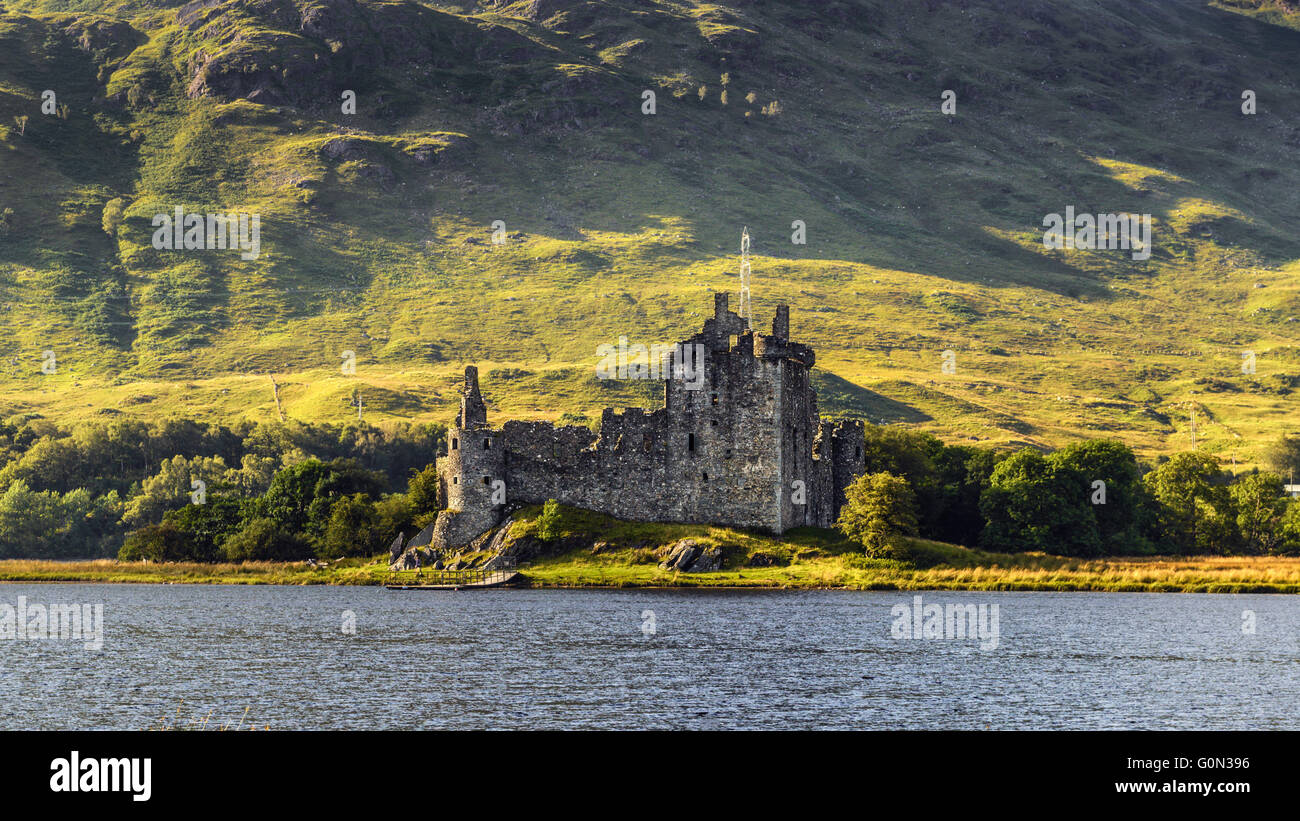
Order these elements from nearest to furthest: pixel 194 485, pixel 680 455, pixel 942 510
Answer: pixel 680 455
pixel 942 510
pixel 194 485

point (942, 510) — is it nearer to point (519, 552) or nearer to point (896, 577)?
point (896, 577)

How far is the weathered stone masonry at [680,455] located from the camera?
97.5 m

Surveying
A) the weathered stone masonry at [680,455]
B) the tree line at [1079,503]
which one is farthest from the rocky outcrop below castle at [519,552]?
the tree line at [1079,503]

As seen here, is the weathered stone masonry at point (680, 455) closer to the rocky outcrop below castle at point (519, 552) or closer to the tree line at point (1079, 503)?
the rocky outcrop below castle at point (519, 552)

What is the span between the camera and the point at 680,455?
326 feet

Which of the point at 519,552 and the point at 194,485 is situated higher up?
the point at 194,485

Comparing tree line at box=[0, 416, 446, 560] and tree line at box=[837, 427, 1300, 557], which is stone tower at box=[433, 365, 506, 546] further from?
tree line at box=[837, 427, 1300, 557]

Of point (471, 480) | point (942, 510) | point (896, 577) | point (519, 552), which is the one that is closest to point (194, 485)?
point (471, 480)

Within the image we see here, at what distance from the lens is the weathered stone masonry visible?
97.5m

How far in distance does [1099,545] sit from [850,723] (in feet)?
226

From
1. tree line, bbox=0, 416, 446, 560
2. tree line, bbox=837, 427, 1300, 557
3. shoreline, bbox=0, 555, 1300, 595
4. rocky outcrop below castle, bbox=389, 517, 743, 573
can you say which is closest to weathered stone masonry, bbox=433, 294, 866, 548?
rocky outcrop below castle, bbox=389, 517, 743, 573

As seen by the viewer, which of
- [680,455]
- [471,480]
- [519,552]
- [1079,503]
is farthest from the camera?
[1079,503]
